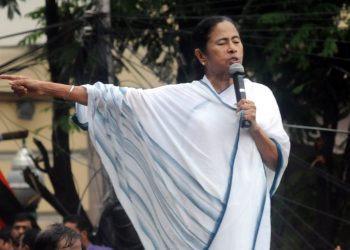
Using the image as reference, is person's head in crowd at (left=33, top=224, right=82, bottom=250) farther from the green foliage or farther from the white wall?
the white wall

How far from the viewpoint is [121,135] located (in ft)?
18.0

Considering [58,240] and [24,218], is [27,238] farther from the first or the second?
[58,240]

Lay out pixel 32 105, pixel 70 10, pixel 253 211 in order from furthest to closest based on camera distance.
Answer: pixel 32 105
pixel 70 10
pixel 253 211

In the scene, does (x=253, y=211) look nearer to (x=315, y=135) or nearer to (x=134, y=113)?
(x=134, y=113)

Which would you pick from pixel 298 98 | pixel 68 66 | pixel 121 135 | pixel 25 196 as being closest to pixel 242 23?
pixel 298 98

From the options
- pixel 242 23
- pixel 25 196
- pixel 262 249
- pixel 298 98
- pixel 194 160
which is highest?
pixel 194 160

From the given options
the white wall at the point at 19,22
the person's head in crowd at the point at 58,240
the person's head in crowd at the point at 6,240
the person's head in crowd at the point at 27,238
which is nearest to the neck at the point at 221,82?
the person's head in crowd at the point at 58,240

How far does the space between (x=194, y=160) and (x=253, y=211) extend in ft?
1.04

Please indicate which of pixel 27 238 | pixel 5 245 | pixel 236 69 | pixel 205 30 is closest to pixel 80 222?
pixel 27 238

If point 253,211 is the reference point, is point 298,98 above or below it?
below

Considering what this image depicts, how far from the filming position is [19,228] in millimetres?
10211

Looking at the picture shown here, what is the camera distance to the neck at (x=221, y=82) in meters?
5.36

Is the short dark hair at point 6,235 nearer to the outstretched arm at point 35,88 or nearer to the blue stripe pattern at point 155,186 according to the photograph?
the blue stripe pattern at point 155,186

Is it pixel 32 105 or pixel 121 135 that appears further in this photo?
pixel 32 105
